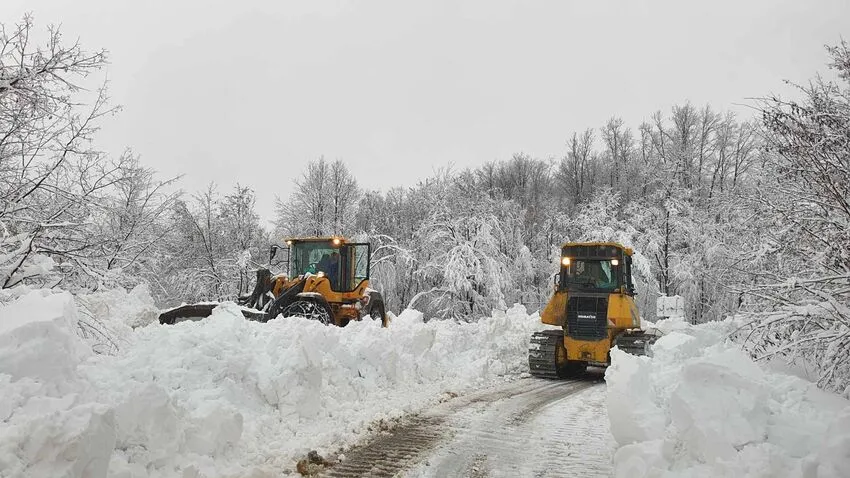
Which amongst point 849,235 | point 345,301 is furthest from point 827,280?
point 345,301

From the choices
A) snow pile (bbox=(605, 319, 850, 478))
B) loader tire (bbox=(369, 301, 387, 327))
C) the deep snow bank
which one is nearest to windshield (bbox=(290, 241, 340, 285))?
loader tire (bbox=(369, 301, 387, 327))

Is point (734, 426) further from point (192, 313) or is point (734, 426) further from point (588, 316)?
point (192, 313)

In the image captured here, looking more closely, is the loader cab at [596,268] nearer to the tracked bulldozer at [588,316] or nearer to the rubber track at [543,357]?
the tracked bulldozer at [588,316]

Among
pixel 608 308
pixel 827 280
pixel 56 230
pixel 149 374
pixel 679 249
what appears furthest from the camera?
pixel 679 249

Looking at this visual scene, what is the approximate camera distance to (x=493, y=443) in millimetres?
6453

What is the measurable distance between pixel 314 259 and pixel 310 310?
228 centimetres

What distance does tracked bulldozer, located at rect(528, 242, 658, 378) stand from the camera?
12.7m

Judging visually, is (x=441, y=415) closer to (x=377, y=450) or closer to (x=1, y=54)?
(x=377, y=450)

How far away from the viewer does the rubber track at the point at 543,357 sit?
12.6m

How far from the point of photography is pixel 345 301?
14.5 m

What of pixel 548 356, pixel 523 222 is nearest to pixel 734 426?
pixel 548 356

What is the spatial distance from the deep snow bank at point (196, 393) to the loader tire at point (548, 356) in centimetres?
305

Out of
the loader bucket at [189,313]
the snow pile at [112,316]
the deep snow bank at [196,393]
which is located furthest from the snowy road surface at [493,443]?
the loader bucket at [189,313]

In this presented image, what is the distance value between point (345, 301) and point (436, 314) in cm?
1564
